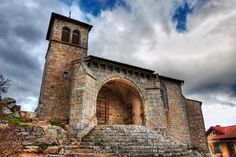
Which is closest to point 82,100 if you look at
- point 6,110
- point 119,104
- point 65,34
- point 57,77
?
point 6,110

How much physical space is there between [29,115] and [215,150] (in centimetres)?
2489

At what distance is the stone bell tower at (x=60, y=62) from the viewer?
1300 centimetres

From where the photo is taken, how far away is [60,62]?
14.4 meters

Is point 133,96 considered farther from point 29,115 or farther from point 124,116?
point 29,115

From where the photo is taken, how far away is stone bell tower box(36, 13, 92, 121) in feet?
42.7

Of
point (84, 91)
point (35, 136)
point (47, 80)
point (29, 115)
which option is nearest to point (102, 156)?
point (35, 136)

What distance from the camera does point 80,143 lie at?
29.0 feet

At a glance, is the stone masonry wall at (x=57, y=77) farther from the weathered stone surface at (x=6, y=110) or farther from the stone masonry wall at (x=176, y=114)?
the stone masonry wall at (x=176, y=114)

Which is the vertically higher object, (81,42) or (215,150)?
(81,42)

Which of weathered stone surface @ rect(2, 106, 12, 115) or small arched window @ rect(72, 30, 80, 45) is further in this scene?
small arched window @ rect(72, 30, 80, 45)

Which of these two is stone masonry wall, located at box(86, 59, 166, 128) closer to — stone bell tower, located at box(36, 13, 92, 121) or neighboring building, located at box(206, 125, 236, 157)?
stone bell tower, located at box(36, 13, 92, 121)

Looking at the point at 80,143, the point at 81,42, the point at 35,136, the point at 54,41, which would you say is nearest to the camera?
the point at 35,136

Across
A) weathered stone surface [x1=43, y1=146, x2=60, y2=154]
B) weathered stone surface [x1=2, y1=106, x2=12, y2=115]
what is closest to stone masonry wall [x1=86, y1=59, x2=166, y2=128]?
weathered stone surface [x1=2, y1=106, x2=12, y2=115]

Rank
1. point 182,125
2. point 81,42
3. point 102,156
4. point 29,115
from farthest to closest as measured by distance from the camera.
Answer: point 182,125 → point 81,42 → point 29,115 → point 102,156
